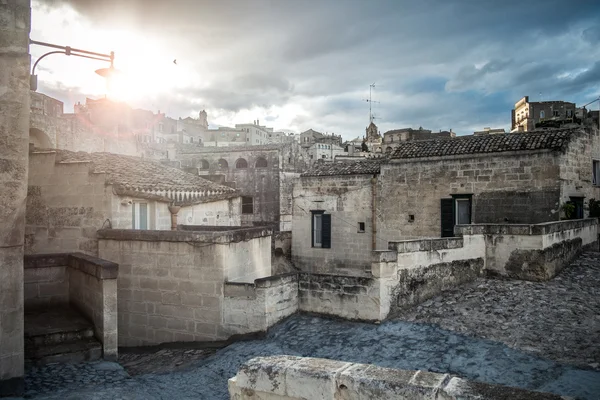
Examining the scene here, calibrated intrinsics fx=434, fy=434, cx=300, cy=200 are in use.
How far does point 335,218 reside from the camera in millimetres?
18188

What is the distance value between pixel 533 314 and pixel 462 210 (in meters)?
8.20

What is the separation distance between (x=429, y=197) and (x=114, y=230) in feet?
36.3

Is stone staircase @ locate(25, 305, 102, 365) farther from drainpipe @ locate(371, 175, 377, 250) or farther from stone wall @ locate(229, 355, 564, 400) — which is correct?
drainpipe @ locate(371, 175, 377, 250)

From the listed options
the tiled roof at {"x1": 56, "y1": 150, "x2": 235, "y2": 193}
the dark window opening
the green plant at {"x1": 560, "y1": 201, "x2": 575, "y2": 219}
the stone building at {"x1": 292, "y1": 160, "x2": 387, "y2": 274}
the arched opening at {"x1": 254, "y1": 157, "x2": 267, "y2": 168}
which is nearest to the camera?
the tiled roof at {"x1": 56, "y1": 150, "x2": 235, "y2": 193}

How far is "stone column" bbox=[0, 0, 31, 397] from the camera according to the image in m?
5.68

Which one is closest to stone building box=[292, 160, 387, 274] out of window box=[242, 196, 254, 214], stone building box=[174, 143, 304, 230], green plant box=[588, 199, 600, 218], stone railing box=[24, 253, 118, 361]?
green plant box=[588, 199, 600, 218]

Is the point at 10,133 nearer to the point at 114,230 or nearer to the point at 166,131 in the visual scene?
the point at 114,230

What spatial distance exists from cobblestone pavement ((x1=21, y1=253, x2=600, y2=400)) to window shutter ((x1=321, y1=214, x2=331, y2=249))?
9381 mm

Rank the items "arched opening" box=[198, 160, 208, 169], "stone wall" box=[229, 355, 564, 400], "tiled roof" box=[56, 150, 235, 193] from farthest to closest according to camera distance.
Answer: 1. "arched opening" box=[198, 160, 208, 169]
2. "tiled roof" box=[56, 150, 235, 193]
3. "stone wall" box=[229, 355, 564, 400]

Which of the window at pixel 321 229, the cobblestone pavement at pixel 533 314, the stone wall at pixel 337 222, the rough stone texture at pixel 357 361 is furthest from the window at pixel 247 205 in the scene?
the rough stone texture at pixel 357 361

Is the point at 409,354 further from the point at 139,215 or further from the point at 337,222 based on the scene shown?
the point at 337,222

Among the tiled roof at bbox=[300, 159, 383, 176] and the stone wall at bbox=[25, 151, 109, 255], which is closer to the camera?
the stone wall at bbox=[25, 151, 109, 255]

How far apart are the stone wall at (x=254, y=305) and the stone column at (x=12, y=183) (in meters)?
3.56

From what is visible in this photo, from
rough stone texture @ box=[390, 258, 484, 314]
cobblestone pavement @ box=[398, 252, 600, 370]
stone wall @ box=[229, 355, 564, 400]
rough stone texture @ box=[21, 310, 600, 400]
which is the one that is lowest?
rough stone texture @ box=[21, 310, 600, 400]
